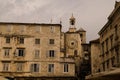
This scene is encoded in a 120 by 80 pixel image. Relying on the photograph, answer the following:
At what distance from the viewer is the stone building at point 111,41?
27812 mm

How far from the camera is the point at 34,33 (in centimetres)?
4950

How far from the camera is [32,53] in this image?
48625mm

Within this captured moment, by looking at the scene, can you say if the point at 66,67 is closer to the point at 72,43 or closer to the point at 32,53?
the point at 32,53

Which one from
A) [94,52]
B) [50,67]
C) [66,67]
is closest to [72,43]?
[66,67]

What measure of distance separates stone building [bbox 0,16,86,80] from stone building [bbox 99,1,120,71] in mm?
13674

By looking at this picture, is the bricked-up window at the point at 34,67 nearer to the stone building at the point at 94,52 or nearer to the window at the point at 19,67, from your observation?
the window at the point at 19,67

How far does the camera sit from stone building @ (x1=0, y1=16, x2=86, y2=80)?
4753 cm

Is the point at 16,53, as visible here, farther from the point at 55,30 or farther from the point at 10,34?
the point at 55,30

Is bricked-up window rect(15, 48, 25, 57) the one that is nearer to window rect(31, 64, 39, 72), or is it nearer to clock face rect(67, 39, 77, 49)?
window rect(31, 64, 39, 72)

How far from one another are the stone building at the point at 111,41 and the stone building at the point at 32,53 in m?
13.7

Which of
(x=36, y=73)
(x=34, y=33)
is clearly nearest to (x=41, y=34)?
(x=34, y=33)

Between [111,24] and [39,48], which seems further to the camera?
[39,48]

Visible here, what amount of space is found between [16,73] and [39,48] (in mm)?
6677

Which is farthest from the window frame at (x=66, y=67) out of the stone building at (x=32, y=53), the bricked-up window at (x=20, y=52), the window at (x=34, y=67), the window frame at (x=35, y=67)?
the bricked-up window at (x=20, y=52)
